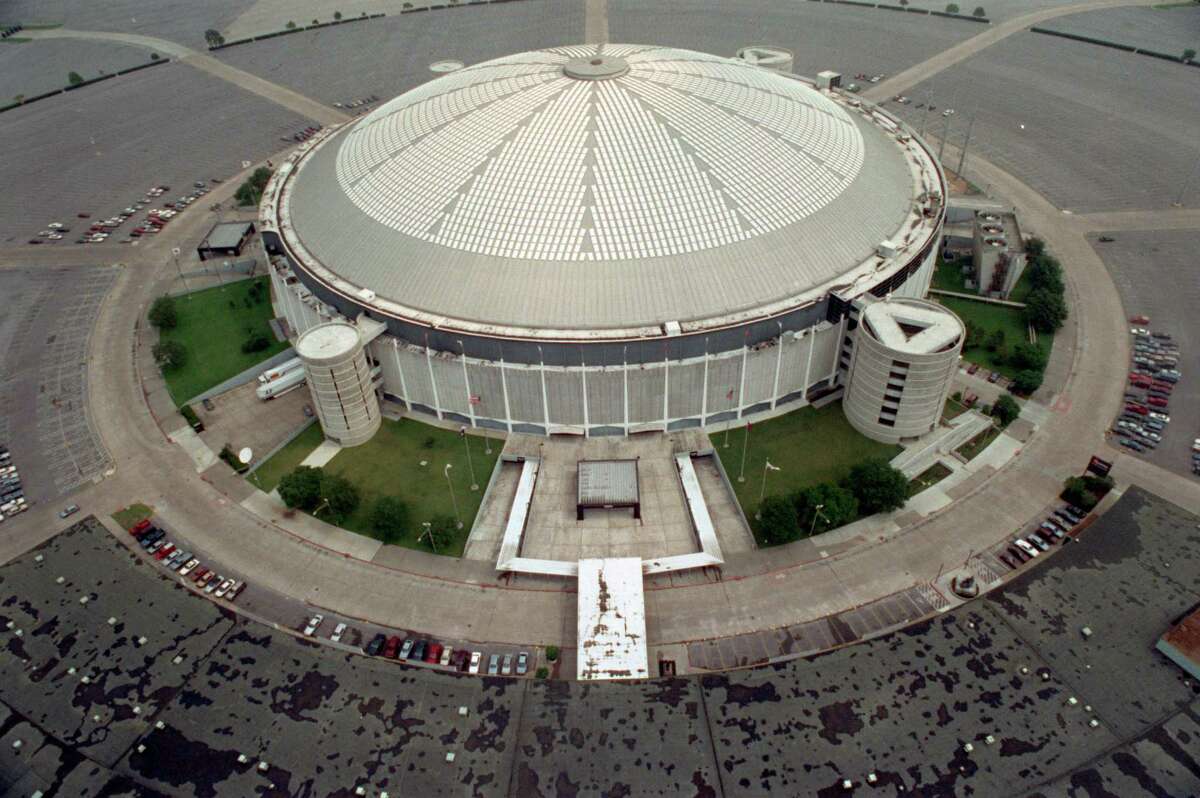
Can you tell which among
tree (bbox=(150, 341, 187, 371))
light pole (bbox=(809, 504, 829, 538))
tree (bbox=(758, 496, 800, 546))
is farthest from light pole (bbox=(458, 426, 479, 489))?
tree (bbox=(150, 341, 187, 371))

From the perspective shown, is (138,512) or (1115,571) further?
(138,512)

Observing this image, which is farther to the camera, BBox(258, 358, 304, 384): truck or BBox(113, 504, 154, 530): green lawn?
BBox(258, 358, 304, 384): truck

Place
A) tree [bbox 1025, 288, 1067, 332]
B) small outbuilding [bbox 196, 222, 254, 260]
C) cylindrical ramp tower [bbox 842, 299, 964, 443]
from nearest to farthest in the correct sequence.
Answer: cylindrical ramp tower [bbox 842, 299, 964, 443], tree [bbox 1025, 288, 1067, 332], small outbuilding [bbox 196, 222, 254, 260]

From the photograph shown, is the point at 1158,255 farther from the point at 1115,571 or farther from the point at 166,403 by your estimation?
the point at 166,403

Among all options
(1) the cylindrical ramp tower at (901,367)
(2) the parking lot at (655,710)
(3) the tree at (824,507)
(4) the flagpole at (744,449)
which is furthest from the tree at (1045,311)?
(3) the tree at (824,507)

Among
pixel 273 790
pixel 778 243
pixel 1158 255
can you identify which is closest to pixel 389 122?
pixel 778 243

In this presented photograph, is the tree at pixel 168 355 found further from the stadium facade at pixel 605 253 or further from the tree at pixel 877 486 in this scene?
the tree at pixel 877 486

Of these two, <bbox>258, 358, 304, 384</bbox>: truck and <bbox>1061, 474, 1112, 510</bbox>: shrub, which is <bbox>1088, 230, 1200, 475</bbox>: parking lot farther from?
<bbox>258, 358, 304, 384</bbox>: truck
